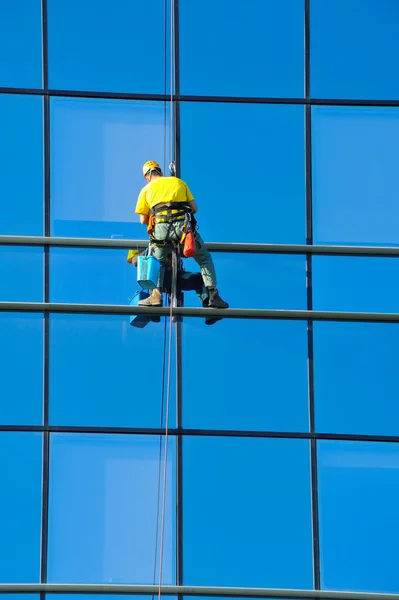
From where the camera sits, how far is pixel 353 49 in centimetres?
1598

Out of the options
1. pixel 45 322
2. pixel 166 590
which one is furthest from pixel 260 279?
pixel 166 590

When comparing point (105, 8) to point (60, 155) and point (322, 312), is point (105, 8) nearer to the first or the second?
point (60, 155)

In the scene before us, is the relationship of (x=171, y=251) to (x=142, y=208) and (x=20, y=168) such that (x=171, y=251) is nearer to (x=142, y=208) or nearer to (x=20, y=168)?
(x=142, y=208)

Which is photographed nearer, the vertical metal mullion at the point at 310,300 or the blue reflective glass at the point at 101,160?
the vertical metal mullion at the point at 310,300

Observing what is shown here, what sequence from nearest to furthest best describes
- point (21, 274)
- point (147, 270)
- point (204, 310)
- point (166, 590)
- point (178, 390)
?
point (166, 590) → point (147, 270) → point (178, 390) → point (204, 310) → point (21, 274)

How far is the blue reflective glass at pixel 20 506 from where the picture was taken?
14.4 m

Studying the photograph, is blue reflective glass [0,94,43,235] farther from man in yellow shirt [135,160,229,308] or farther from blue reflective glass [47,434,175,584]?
blue reflective glass [47,434,175,584]

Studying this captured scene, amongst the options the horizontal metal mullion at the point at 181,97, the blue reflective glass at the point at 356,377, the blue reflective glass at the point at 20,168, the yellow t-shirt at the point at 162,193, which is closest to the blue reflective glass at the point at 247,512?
the blue reflective glass at the point at 356,377

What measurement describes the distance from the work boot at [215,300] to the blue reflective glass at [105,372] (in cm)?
59

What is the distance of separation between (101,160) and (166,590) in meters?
4.12

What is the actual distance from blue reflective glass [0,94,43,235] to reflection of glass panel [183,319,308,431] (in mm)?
1848

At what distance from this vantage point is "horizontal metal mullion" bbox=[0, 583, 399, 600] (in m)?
14.3

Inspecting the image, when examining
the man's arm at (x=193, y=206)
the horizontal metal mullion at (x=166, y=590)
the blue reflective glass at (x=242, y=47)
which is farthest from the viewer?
the blue reflective glass at (x=242, y=47)

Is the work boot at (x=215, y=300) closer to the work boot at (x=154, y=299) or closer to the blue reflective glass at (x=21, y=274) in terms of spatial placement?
the work boot at (x=154, y=299)
